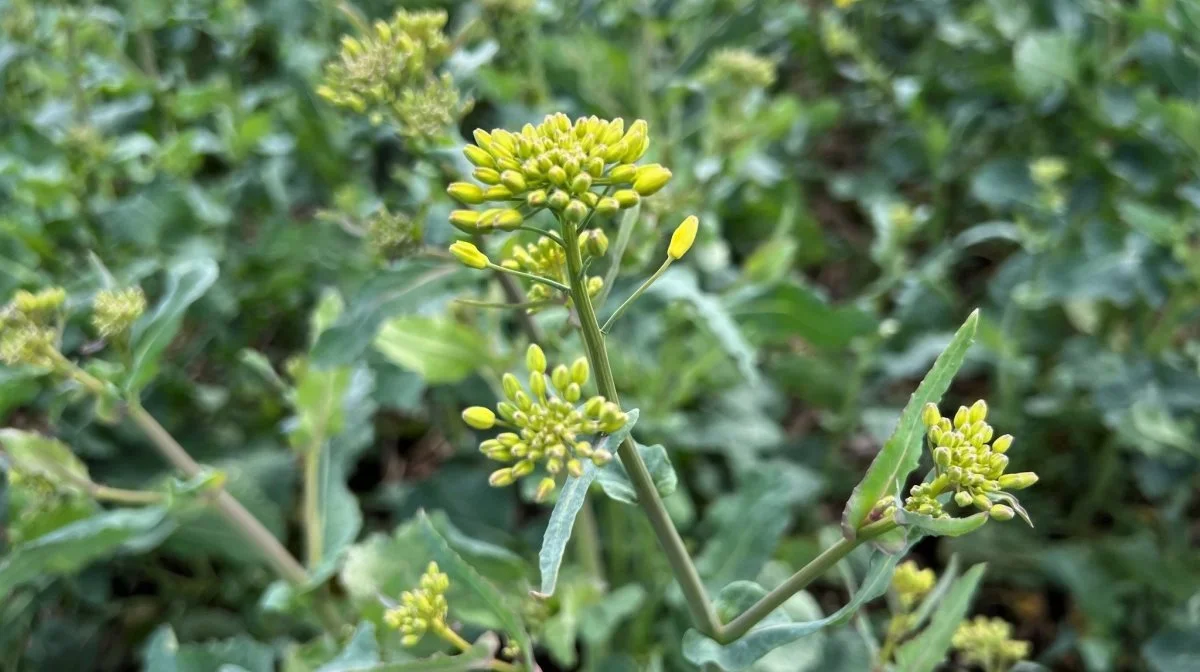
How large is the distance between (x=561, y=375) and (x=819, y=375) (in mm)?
1488

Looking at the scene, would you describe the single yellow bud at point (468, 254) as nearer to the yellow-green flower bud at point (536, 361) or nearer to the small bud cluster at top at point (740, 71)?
the yellow-green flower bud at point (536, 361)

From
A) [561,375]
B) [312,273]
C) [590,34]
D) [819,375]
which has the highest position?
[561,375]

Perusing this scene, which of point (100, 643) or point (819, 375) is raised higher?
point (819, 375)

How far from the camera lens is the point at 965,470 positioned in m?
0.85

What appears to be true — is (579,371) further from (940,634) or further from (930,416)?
(940,634)

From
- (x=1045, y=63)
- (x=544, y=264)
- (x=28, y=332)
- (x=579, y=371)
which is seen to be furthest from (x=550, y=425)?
(x=1045, y=63)

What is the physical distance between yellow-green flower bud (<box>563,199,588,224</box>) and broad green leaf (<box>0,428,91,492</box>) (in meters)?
1.10

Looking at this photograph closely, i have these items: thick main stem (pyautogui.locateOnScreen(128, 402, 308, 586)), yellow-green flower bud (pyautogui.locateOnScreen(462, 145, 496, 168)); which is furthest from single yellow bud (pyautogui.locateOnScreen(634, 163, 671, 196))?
thick main stem (pyautogui.locateOnScreen(128, 402, 308, 586))

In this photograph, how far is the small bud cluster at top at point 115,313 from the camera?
1.41 meters

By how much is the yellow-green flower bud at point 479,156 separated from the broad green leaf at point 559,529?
0.32m

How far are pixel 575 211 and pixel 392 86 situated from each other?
2.03 feet

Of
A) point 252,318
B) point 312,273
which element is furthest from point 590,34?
point 252,318

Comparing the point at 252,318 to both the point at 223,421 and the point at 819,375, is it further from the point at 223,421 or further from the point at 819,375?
the point at 819,375

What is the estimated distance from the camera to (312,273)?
2.35m
